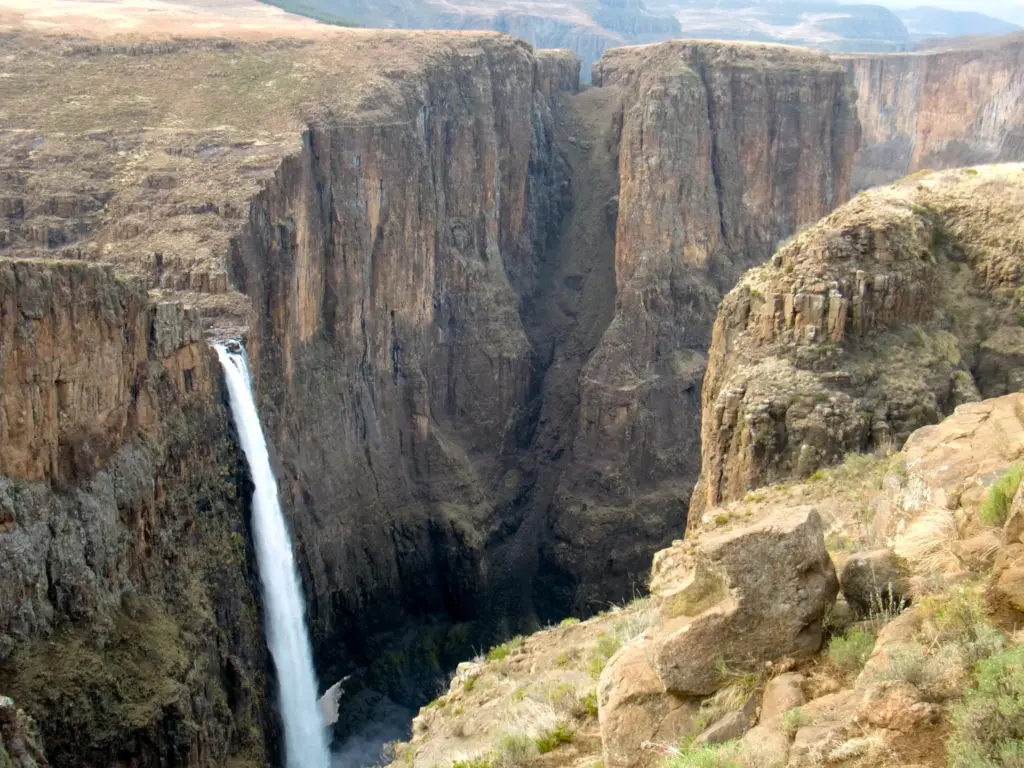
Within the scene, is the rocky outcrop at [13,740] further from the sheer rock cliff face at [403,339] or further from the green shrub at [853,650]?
the sheer rock cliff face at [403,339]

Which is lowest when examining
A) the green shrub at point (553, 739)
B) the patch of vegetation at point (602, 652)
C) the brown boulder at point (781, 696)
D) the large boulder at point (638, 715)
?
the patch of vegetation at point (602, 652)

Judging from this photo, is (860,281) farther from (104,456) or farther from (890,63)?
(890,63)

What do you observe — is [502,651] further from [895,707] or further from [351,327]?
[351,327]

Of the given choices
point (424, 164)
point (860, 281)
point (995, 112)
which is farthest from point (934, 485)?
point (995, 112)

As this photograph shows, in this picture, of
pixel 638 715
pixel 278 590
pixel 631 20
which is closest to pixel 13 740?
pixel 638 715

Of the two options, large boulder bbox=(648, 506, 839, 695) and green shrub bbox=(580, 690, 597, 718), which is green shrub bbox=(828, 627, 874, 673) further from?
green shrub bbox=(580, 690, 597, 718)

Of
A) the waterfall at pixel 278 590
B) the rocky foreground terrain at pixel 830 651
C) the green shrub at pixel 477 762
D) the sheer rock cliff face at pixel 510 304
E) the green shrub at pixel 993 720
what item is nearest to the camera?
the green shrub at pixel 993 720

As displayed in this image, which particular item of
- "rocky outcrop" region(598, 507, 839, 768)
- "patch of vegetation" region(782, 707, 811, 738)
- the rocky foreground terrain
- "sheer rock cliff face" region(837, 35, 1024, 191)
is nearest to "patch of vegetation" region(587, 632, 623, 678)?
the rocky foreground terrain

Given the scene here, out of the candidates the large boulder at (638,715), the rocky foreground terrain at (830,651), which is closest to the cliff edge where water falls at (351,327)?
the rocky foreground terrain at (830,651)
